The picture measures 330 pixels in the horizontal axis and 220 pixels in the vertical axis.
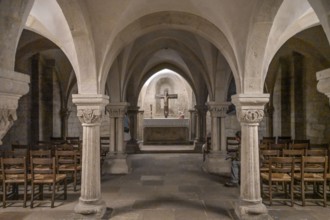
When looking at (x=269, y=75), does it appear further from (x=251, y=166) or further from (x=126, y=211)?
(x=126, y=211)

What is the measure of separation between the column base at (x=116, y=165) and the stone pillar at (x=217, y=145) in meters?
2.29

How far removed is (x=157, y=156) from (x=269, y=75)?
5.34 metres

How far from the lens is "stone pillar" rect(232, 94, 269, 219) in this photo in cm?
411

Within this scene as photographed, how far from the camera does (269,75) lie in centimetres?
1059

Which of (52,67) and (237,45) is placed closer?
(237,45)

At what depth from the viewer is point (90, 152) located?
425 cm

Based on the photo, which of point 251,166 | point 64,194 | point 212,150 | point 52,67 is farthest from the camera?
point 52,67

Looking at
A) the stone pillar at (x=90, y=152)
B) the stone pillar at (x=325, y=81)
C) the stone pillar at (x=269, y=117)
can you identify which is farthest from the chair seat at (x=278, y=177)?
the stone pillar at (x=269, y=117)

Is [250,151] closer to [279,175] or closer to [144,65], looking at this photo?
[279,175]

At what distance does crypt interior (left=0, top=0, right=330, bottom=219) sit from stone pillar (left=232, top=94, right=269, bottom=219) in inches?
0.6

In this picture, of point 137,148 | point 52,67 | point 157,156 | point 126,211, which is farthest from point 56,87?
point 126,211

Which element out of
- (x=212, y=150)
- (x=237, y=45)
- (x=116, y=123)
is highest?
(x=237, y=45)

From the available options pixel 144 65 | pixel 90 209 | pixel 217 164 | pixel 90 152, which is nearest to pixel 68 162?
pixel 90 152

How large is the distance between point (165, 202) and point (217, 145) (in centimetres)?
327
